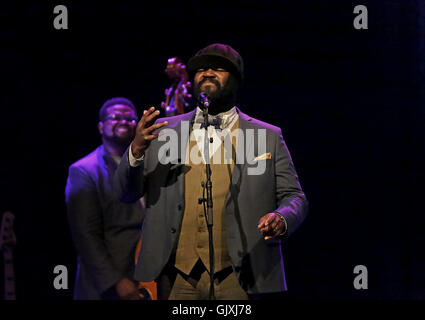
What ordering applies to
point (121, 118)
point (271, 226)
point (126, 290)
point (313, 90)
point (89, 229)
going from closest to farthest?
point (271, 226) → point (126, 290) → point (89, 229) → point (121, 118) → point (313, 90)

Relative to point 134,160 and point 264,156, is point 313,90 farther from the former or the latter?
point 134,160

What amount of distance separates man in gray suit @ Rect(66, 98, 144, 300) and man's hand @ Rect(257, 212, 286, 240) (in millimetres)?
1573

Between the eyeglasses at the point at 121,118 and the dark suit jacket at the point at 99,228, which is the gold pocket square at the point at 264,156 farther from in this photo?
the eyeglasses at the point at 121,118

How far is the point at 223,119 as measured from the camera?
9.64ft

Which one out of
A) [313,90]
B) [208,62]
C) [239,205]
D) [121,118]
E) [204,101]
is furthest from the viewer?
[313,90]

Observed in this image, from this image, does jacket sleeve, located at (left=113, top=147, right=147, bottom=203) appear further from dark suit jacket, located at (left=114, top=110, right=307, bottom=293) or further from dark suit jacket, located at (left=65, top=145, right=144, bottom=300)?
dark suit jacket, located at (left=65, top=145, right=144, bottom=300)

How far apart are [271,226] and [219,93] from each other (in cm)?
82

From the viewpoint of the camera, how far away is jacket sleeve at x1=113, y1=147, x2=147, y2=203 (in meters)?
2.61

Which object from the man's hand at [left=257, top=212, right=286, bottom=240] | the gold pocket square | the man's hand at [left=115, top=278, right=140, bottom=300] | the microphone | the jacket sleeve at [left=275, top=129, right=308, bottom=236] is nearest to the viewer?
the man's hand at [left=257, top=212, right=286, bottom=240]

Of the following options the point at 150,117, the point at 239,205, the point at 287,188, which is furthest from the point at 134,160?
the point at 287,188

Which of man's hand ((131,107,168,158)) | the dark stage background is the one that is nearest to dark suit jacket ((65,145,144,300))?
the dark stage background

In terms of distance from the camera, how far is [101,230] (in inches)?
154

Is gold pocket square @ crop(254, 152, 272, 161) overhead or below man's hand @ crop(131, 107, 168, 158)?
below

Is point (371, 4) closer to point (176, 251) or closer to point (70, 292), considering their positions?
point (176, 251)
